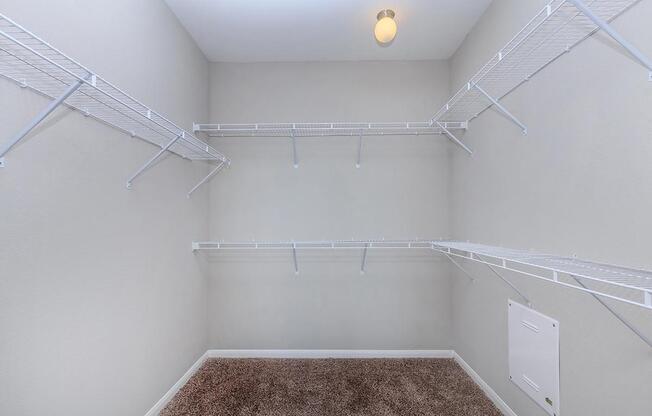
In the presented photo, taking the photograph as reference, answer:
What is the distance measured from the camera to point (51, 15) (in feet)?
3.43

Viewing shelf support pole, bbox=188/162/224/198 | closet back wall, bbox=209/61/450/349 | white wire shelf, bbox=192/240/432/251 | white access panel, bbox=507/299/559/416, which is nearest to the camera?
white access panel, bbox=507/299/559/416

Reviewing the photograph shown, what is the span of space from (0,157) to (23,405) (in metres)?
0.82

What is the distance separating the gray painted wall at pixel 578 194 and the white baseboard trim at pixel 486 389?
5cm

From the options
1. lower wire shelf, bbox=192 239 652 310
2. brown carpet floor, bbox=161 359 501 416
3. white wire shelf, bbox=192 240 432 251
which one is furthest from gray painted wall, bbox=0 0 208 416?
lower wire shelf, bbox=192 239 652 310

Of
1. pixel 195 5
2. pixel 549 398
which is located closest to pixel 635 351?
pixel 549 398

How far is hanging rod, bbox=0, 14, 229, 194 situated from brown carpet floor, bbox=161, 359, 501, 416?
1700mm

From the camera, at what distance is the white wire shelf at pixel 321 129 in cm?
227

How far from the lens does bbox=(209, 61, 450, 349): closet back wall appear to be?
7.82 ft

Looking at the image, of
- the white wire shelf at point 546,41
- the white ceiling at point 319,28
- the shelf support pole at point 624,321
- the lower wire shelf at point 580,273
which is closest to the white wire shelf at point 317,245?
the lower wire shelf at point 580,273

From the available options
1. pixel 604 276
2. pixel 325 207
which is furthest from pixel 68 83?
pixel 604 276

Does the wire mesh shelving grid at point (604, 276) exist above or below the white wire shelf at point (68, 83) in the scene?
below

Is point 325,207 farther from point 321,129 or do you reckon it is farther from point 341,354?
point 341,354

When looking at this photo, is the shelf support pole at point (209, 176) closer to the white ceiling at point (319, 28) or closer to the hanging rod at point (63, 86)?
the hanging rod at point (63, 86)

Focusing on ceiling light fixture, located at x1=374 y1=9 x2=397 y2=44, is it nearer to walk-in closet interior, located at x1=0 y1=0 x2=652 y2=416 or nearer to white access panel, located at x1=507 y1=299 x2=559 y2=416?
walk-in closet interior, located at x1=0 y1=0 x2=652 y2=416
